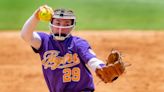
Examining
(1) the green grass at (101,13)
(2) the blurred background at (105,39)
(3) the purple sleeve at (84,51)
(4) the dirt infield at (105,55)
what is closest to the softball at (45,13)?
(3) the purple sleeve at (84,51)

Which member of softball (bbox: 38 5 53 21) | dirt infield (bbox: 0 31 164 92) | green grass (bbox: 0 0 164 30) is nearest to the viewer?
softball (bbox: 38 5 53 21)

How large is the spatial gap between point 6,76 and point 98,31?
4.41 metres

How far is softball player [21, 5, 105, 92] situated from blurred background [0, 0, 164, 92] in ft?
10.2

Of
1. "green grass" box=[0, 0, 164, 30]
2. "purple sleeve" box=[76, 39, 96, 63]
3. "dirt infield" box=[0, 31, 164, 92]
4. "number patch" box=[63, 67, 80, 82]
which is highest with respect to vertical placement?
"purple sleeve" box=[76, 39, 96, 63]

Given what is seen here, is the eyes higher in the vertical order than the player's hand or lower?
higher

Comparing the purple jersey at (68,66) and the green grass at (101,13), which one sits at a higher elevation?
the purple jersey at (68,66)

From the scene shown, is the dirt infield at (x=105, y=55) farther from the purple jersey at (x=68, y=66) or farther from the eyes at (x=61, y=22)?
the eyes at (x=61, y=22)

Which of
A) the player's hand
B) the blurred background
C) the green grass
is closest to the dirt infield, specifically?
the blurred background

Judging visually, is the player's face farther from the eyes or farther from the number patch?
the number patch

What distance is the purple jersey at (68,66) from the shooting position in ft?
18.4

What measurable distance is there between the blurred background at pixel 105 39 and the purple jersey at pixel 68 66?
3.10 meters

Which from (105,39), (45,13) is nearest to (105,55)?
(105,39)

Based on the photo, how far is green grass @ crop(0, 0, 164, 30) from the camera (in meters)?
14.6

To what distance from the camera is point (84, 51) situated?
5539 millimetres
